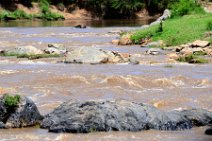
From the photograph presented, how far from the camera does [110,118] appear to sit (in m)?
13.5

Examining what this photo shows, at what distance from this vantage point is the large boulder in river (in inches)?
530

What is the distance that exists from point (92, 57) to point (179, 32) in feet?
35.8

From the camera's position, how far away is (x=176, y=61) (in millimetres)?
27312

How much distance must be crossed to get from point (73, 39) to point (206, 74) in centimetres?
2058

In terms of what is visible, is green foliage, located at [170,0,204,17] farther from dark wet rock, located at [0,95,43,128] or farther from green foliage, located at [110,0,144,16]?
green foliage, located at [110,0,144,16]

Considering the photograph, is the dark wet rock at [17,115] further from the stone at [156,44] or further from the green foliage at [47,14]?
the green foliage at [47,14]

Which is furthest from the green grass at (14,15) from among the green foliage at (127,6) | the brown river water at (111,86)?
the brown river water at (111,86)

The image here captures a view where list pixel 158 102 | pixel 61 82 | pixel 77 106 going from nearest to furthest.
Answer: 1. pixel 77 106
2. pixel 158 102
3. pixel 61 82

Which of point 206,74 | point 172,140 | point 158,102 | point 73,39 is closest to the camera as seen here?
point 172,140

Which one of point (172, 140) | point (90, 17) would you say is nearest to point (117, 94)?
point (172, 140)

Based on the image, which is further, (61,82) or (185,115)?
(61,82)

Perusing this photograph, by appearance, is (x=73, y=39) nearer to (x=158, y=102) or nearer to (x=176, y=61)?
(x=176, y=61)

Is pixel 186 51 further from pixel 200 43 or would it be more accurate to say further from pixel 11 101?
pixel 11 101

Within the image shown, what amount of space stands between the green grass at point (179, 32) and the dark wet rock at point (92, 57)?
323 inches
